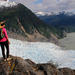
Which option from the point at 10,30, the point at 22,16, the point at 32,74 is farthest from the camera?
the point at 22,16

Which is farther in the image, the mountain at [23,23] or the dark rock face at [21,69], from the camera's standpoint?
the mountain at [23,23]

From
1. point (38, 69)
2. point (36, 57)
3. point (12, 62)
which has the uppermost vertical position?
point (12, 62)

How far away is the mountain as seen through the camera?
426ft

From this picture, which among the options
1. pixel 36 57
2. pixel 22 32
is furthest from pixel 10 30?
pixel 36 57

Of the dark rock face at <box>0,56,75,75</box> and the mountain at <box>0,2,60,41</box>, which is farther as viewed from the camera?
the mountain at <box>0,2,60,41</box>

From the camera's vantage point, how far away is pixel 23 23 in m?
145

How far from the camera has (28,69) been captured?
39.3 ft

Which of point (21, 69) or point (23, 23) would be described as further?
point (23, 23)

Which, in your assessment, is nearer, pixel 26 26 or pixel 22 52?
pixel 22 52

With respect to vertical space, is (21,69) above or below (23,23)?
above

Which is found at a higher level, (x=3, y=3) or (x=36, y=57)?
(x=3, y=3)

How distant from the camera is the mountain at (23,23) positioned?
130m

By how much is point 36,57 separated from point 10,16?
86.7 m

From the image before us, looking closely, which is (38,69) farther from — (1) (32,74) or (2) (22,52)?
(2) (22,52)
